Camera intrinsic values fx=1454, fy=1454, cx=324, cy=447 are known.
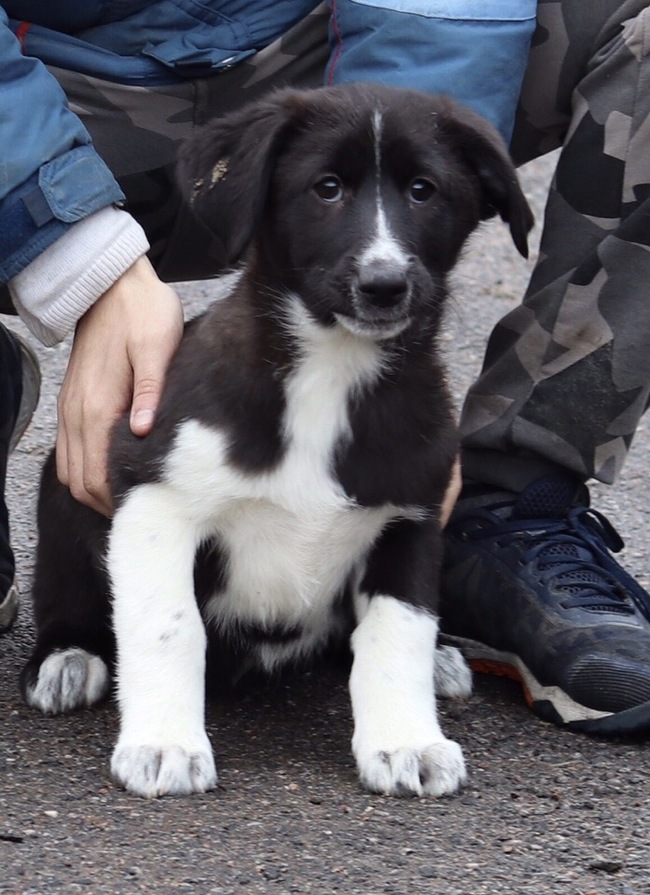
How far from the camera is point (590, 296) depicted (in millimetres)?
3090

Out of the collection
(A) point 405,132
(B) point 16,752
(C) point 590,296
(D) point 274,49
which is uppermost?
(A) point 405,132

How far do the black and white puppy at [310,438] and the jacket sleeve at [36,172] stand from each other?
245 millimetres

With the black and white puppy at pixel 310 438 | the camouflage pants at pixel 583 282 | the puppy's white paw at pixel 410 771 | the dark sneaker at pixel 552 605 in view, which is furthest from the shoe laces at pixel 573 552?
the puppy's white paw at pixel 410 771

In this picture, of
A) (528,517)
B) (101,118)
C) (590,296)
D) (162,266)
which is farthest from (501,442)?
(101,118)

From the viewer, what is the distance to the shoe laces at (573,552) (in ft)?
9.84

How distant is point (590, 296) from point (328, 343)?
28.5 inches

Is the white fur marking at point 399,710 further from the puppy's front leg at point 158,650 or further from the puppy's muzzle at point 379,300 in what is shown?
the puppy's muzzle at point 379,300

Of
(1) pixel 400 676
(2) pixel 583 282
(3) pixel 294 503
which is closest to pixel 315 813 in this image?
(1) pixel 400 676

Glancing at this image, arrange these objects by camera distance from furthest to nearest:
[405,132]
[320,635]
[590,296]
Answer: [590,296]
[320,635]
[405,132]

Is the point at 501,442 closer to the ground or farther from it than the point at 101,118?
closer to the ground

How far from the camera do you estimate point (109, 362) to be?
8.94ft

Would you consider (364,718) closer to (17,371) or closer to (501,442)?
(501,442)

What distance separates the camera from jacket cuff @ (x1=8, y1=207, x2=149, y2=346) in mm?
2701

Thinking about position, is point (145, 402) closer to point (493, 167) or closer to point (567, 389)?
point (493, 167)
